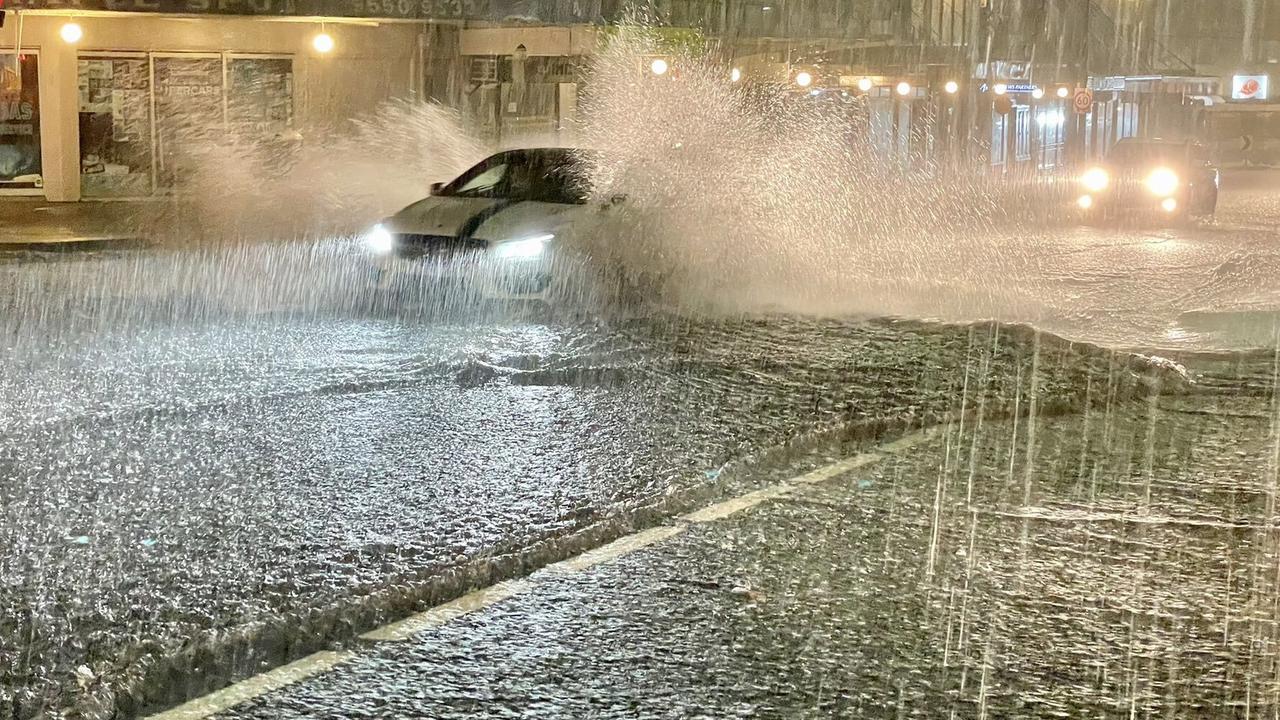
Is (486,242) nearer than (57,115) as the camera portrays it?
Yes

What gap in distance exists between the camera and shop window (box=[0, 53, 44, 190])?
958 inches

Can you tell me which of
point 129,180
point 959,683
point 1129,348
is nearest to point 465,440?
point 959,683

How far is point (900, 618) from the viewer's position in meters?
5.11

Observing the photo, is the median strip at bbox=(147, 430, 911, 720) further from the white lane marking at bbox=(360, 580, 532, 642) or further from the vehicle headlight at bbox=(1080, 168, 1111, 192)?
the vehicle headlight at bbox=(1080, 168, 1111, 192)

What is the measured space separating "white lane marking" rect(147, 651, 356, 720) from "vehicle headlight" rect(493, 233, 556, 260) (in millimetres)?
8209

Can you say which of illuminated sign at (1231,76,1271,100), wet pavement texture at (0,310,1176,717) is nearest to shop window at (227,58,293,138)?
wet pavement texture at (0,310,1176,717)

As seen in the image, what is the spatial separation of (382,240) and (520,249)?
1325 millimetres

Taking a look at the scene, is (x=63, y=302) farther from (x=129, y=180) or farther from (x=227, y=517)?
(x=129, y=180)

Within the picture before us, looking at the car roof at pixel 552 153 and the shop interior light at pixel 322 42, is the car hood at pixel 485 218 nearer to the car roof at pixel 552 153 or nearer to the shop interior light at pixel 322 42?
the car roof at pixel 552 153

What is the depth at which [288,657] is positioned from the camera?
4.66 meters

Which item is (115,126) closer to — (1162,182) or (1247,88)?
(1162,182)

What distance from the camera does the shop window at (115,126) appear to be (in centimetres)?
2494

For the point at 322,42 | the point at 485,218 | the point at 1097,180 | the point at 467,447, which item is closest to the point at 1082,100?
the point at 1097,180

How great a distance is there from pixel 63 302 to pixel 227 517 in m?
7.73
